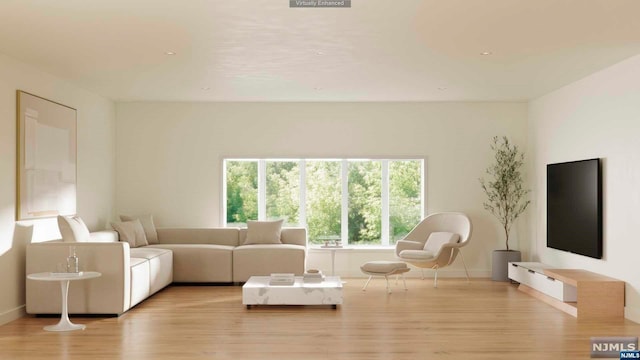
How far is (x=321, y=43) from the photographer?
6.16 m

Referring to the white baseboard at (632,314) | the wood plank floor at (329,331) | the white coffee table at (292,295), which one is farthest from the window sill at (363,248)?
the white baseboard at (632,314)

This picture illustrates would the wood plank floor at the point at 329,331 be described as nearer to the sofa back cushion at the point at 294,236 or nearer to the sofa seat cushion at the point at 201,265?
the sofa seat cushion at the point at 201,265

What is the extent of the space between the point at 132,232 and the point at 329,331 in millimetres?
4061

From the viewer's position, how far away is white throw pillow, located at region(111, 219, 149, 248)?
29.8ft

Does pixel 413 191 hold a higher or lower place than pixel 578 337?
higher

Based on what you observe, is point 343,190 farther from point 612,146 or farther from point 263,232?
point 612,146

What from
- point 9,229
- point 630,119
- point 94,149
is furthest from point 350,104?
point 9,229

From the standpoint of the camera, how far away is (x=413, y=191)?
10477 millimetres

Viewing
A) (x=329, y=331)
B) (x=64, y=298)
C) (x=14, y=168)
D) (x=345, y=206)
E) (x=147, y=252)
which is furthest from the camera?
(x=345, y=206)

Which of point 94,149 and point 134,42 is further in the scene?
point 94,149

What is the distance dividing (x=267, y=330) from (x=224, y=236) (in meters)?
3.82

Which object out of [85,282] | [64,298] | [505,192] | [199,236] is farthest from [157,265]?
[505,192]

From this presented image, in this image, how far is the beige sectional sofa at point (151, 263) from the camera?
6852 mm

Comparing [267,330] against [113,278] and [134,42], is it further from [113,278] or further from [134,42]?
[134,42]
